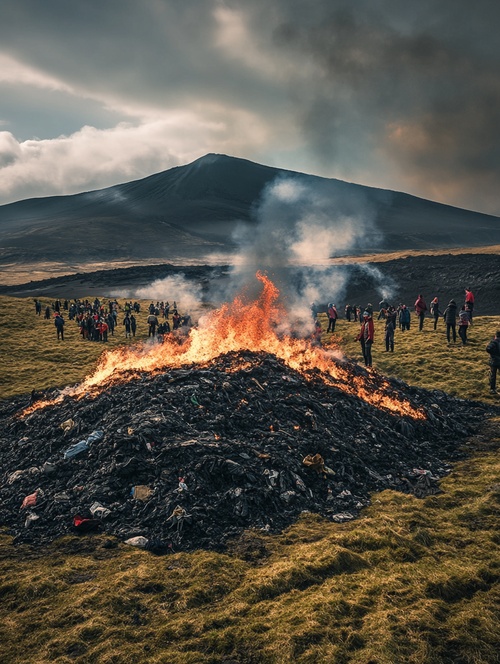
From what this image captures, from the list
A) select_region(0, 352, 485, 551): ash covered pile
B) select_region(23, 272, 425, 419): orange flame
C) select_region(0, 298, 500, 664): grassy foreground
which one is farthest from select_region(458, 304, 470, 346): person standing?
select_region(0, 298, 500, 664): grassy foreground

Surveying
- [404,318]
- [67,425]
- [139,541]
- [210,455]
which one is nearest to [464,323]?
[404,318]

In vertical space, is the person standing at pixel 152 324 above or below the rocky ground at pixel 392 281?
below

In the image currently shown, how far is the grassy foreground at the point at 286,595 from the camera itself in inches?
255

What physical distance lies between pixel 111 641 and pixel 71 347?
1258 inches

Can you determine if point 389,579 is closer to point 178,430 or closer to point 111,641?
point 111,641

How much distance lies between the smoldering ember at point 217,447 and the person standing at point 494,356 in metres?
1.99

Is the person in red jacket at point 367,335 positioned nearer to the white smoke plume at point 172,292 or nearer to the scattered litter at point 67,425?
the scattered litter at point 67,425

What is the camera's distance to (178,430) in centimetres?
1381

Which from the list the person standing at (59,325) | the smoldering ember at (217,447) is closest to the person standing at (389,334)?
the smoldering ember at (217,447)

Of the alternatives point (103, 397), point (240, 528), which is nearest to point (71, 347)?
point (103, 397)

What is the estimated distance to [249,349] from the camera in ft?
68.1

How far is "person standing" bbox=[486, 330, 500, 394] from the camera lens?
20.5 meters

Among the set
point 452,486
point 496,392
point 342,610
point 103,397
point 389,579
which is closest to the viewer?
point 342,610

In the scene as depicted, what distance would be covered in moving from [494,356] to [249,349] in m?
11.2
